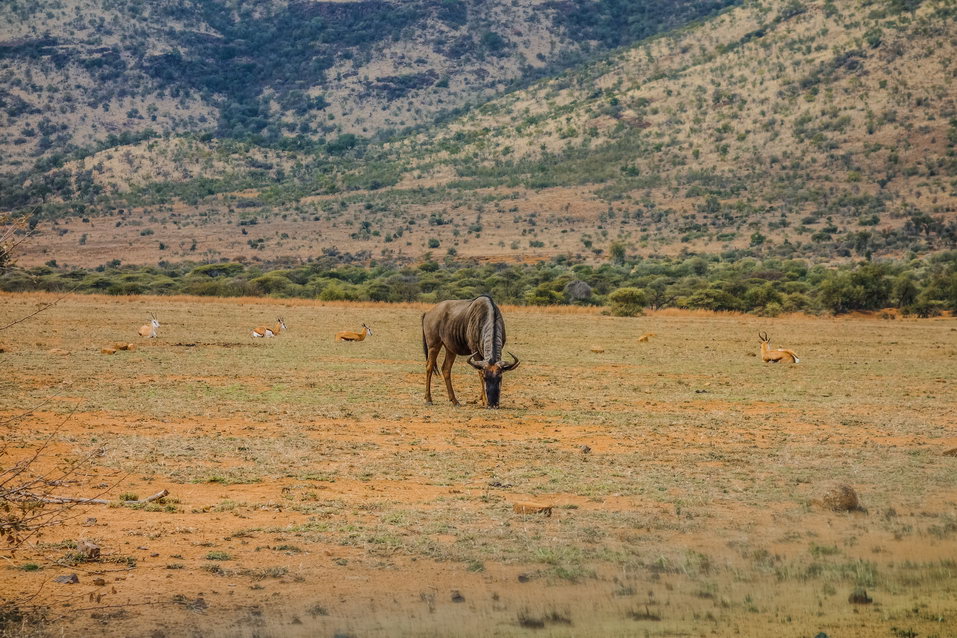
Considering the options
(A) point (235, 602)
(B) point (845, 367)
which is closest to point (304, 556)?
(A) point (235, 602)

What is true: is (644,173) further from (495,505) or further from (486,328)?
(495,505)

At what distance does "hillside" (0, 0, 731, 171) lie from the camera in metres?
144

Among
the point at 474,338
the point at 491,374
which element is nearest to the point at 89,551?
the point at 491,374

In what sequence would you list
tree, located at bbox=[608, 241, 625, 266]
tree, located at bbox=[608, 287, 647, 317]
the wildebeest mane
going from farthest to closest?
tree, located at bbox=[608, 241, 625, 266] < tree, located at bbox=[608, 287, 647, 317] < the wildebeest mane

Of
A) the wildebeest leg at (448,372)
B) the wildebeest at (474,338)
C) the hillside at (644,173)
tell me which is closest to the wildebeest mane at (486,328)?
the wildebeest at (474,338)

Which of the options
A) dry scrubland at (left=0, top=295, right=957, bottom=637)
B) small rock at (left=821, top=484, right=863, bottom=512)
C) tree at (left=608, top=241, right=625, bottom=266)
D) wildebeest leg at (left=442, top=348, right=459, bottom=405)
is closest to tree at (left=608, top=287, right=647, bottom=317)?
dry scrubland at (left=0, top=295, right=957, bottom=637)

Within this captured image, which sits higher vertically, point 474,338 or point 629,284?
point 474,338

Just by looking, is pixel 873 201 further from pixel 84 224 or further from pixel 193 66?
pixel 193 66

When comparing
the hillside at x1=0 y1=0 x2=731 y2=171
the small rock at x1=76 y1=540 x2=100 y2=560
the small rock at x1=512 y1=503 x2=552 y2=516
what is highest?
the hillside at x1=0 y1=0 x2=731 y2=171

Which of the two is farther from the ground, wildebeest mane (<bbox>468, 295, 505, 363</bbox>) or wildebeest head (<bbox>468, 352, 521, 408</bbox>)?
wildebeest mane (<bbox>468, 295, 505, 363</bbox>)

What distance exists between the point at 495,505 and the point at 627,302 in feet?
122

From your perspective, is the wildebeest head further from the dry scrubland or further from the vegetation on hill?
the vegetation on hill

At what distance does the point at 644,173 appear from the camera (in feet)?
333

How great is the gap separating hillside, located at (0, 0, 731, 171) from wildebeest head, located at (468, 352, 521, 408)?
124 metres
